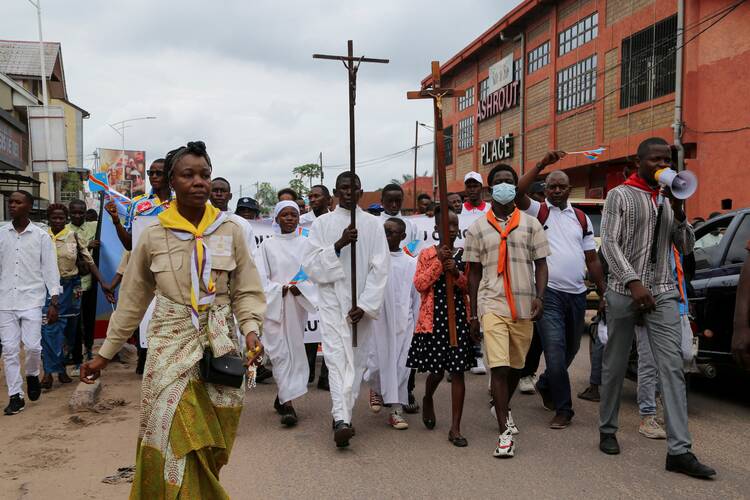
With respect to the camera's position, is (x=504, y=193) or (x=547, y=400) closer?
(x=504, y=193)

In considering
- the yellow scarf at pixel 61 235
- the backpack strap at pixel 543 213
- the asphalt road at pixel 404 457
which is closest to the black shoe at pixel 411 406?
the asphalt road at pixel 404 457

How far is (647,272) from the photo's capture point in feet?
16.1

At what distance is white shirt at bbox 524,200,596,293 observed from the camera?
19.8 feet

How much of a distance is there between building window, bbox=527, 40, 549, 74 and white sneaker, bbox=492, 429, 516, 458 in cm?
2555

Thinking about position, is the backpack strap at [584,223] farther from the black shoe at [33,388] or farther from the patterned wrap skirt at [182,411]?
the black shoe at [33,388]

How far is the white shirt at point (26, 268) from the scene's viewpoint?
6.95 m

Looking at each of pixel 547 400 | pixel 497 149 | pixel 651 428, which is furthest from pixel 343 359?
pixel 497 149

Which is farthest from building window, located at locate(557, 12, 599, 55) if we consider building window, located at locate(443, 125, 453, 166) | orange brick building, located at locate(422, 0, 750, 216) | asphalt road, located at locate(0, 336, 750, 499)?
asphalt road, located at locate(0, 336, 750, 499)

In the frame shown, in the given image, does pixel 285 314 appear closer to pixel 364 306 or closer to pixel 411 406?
pixel 364 306

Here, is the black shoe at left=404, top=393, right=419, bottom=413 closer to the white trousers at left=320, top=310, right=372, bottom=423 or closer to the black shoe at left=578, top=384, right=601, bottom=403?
the white trousers at left=320, top=310, right=372, bottom=423

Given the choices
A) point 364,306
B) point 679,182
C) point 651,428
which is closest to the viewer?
point 679,182

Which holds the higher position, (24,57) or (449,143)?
(24,57)

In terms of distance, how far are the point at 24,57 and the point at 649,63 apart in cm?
3515

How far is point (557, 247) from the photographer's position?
20.1ft
